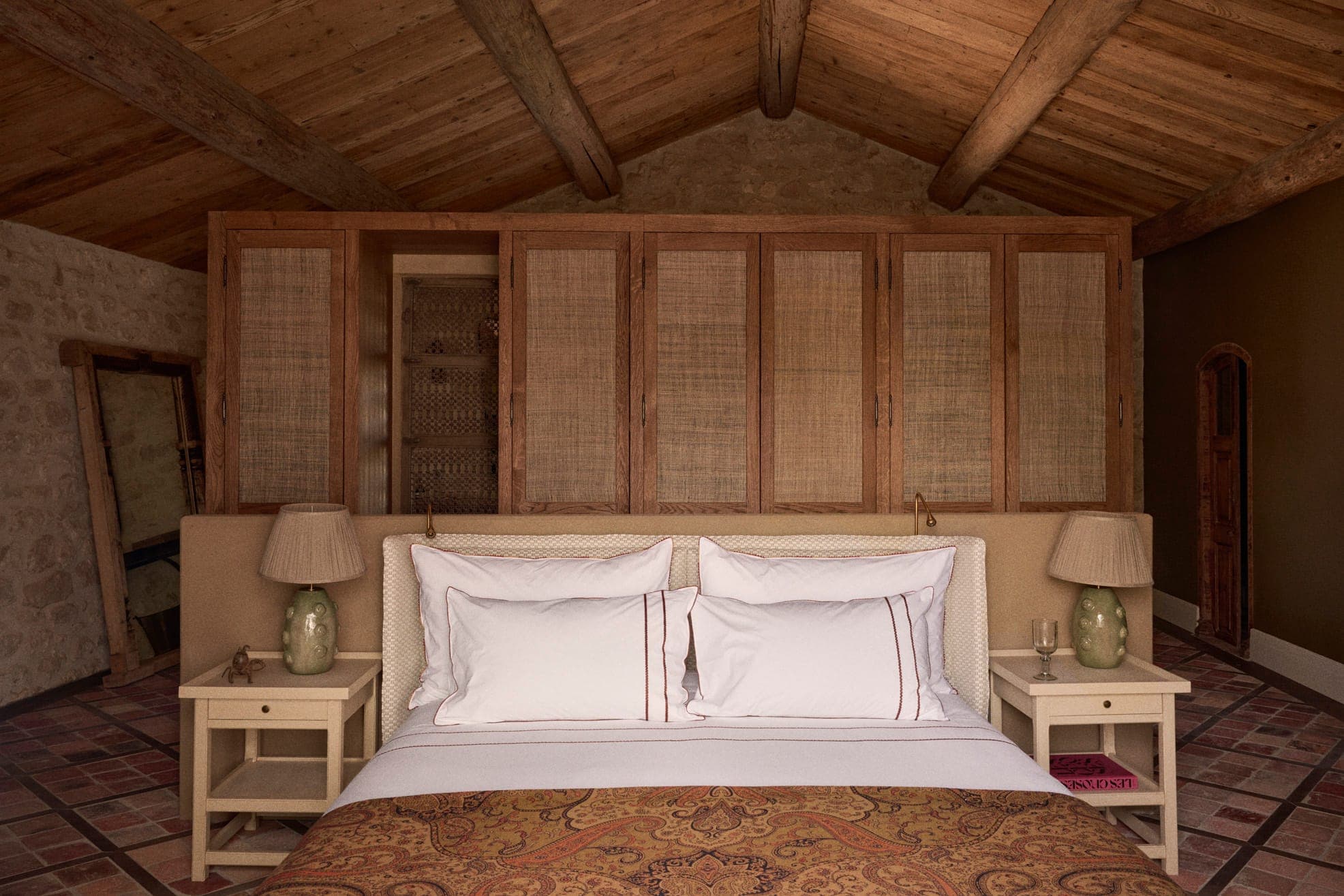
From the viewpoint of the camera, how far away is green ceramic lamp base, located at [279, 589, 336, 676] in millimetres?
2678

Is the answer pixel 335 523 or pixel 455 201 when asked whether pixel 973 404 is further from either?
pixel 455 201

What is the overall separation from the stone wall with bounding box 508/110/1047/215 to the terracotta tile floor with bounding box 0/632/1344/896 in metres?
3.78

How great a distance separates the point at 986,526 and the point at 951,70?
277 cm

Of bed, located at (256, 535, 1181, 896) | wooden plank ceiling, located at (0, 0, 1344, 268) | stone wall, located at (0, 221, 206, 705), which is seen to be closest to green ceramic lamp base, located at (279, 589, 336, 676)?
bed, located at (256, 535, 1181, 896)

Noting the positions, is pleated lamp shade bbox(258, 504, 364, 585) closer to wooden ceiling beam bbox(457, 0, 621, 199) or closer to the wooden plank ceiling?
the wooden plank ceiling

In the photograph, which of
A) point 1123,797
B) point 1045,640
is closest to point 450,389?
point 1045,640

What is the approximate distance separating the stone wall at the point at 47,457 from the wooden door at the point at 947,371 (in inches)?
168

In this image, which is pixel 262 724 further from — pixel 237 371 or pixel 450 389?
pixel 450 389

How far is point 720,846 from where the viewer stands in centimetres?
164

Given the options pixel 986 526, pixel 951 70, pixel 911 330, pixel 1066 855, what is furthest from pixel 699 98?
pixel 1066 855

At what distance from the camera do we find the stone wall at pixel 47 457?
4.16 metres

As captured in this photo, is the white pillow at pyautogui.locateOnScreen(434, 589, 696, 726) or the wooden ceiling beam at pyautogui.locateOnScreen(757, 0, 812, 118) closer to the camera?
the white pillow at pyautogui.locateOnScreen(434, 589, 696, 726)

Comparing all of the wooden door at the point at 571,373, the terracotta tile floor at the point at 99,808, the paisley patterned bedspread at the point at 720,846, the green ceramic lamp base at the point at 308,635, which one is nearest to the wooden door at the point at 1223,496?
the wooden door at the point at 571,373

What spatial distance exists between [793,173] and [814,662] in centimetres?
465
